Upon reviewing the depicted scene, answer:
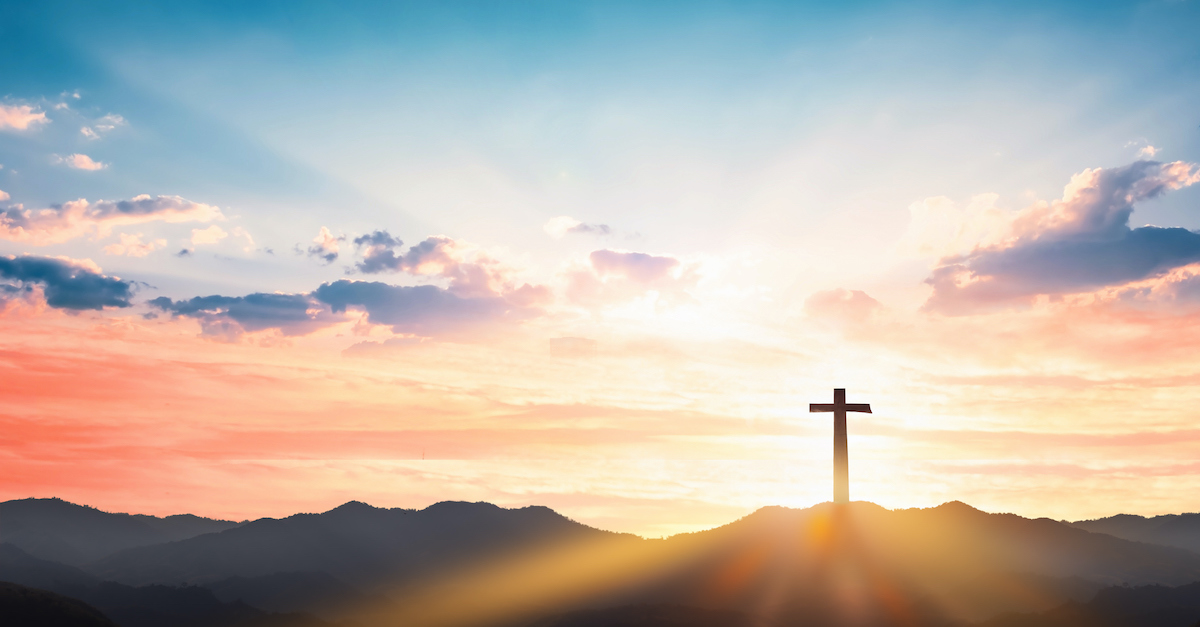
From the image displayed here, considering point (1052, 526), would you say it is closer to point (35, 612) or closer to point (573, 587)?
point (573, 587)

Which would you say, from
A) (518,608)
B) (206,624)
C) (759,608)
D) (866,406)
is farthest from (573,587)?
(866,406)

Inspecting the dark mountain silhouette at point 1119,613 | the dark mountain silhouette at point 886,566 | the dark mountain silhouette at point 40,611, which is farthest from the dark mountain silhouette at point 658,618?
the dark mountain silhouette at point 40,611

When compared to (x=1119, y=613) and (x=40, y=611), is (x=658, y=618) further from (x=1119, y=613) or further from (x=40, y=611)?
(x=40, y=611)

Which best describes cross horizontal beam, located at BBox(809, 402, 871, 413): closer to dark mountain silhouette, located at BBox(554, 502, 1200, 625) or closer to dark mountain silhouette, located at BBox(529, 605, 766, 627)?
dark mountain silhouette, located at BBox(554, 502, 1200, 625)

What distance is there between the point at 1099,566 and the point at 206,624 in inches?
6449

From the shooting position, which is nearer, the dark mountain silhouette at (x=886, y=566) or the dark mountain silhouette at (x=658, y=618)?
the dark mountain silhouette at (x=886, y=566)

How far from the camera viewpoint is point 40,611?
9144 centimetres

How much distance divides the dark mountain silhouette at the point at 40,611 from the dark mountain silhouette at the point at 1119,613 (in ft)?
315

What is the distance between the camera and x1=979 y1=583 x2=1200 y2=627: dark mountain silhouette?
83688 millimetres

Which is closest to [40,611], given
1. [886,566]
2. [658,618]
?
[658,618]

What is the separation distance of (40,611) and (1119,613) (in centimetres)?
11566

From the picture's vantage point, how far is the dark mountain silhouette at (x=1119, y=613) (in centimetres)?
8369

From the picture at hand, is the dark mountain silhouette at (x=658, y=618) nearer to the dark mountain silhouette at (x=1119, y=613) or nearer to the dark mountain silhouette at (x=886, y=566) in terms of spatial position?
the dark mountain silhouette at (x=886, y=566)

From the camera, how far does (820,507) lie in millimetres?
99125
